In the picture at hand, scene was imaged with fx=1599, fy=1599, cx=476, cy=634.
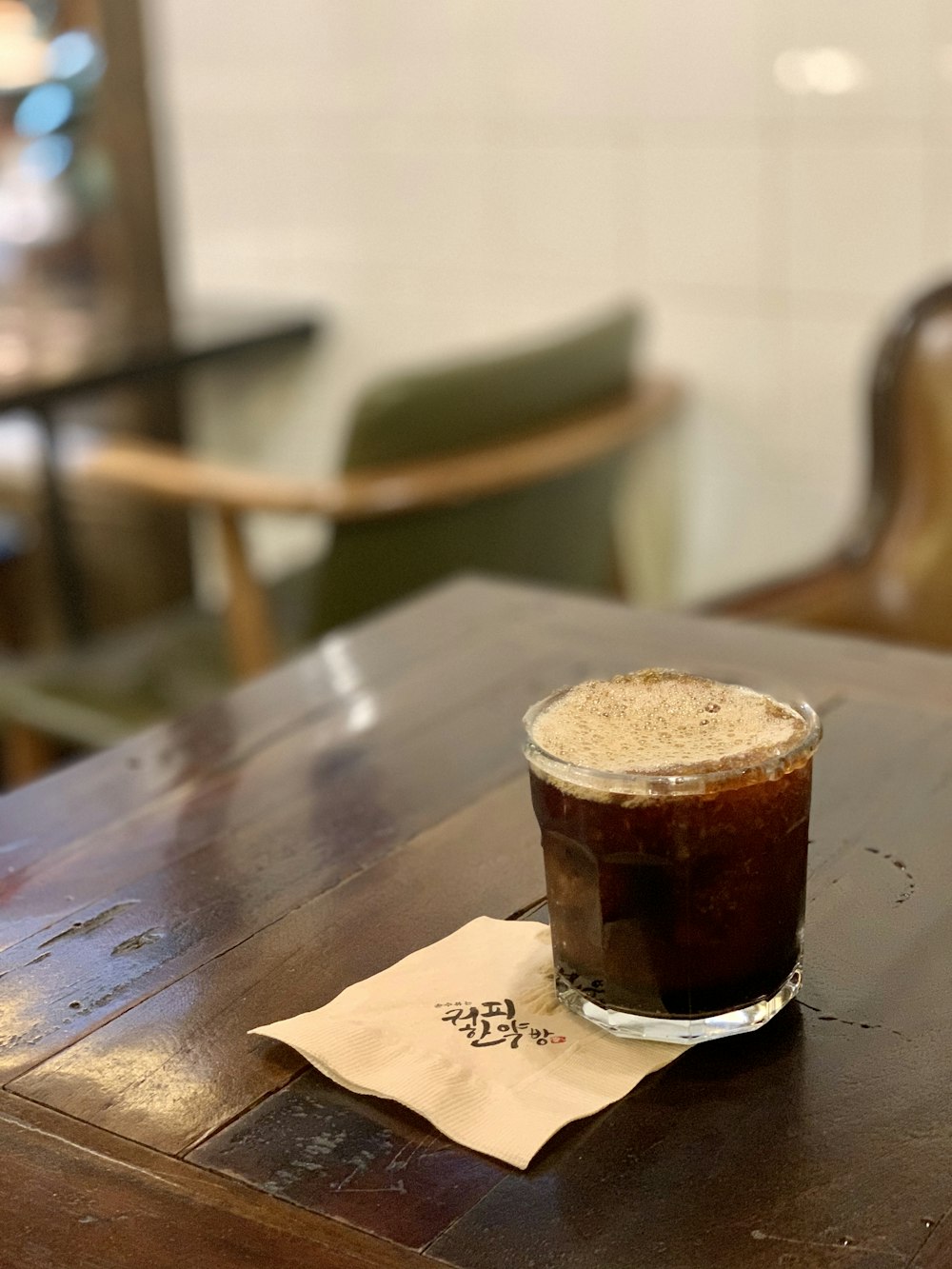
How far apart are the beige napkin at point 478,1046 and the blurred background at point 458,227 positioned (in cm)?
148

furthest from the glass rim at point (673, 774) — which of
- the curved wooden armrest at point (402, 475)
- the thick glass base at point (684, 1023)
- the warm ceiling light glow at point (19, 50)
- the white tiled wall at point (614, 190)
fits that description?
the warm ceiling light glow at point (19, 50)

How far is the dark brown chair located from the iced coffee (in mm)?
1210

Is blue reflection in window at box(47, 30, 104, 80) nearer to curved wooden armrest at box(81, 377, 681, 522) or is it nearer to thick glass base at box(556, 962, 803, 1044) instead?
curved wooden armrest at box(81, 377, 681, 522)

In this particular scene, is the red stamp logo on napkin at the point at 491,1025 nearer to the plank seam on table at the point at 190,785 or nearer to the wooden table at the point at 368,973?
the wooden table at the point at 368,973

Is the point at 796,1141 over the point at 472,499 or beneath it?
over

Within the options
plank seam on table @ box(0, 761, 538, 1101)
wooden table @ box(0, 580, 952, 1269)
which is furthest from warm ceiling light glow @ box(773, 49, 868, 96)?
plank seam on table @ box(0, 761, 538, 1101)

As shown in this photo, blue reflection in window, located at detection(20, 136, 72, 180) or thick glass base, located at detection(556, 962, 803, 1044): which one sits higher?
blue reflection in window, located at detection(20, 136, 72, 180)

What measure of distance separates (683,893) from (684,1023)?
0.22 ft

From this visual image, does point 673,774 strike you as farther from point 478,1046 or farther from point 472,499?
point 472,499

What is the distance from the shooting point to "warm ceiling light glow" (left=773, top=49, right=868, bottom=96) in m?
2.43

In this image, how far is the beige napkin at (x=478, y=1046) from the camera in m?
0.71

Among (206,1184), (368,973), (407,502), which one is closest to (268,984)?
(368,973)

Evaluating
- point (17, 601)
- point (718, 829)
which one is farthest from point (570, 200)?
point (718, 829)

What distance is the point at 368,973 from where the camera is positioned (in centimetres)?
83
